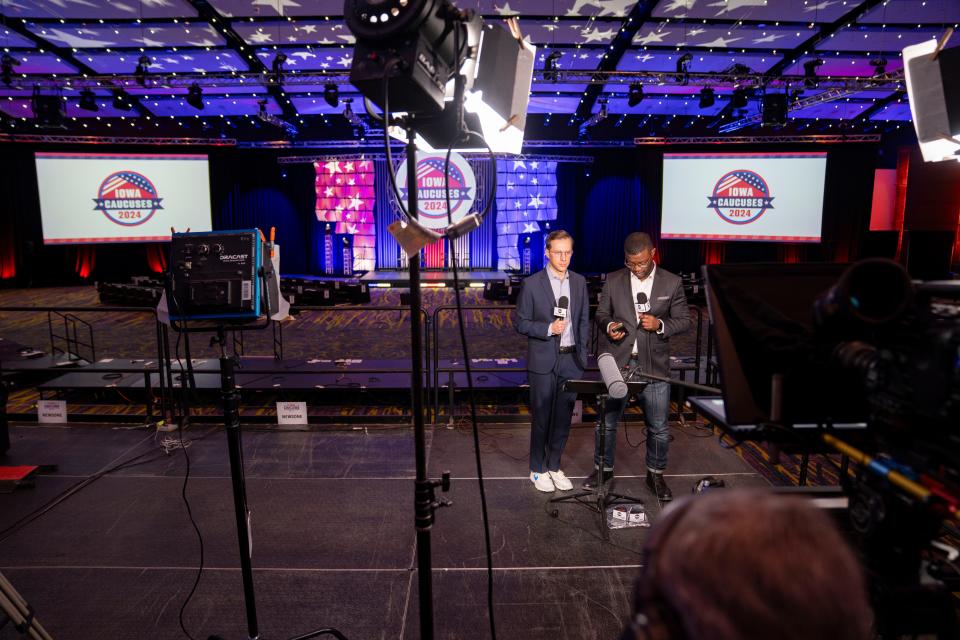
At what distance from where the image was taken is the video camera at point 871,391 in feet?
3.37

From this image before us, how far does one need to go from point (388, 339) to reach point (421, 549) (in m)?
7.83

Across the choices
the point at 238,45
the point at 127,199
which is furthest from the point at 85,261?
the point at 238,45

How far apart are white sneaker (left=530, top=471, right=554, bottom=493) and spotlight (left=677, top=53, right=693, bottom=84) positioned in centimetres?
844

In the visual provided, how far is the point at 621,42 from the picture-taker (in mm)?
9898

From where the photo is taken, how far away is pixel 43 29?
364 inches

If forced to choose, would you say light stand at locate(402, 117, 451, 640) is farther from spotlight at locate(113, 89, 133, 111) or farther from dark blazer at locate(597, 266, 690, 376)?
spotlight at locate(113, 89, 133, 111)

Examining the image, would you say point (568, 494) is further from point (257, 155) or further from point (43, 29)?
point (257, 155)

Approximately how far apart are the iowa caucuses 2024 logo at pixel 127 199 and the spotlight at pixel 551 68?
1081cm

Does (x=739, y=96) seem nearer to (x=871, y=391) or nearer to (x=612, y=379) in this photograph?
(x=612, y=379)

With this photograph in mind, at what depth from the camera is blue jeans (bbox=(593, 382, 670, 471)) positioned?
A: 12.0ft

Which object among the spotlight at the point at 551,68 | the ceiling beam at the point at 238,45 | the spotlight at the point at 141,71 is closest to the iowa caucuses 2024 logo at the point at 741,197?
the spotlight at the point at 551,68

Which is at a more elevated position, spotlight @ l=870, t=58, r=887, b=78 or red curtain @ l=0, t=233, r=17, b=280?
spotlight @ l=870, t=58, r=887, b=78

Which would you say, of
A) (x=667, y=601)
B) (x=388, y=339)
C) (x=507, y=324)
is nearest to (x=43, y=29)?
(x=388, y=339)

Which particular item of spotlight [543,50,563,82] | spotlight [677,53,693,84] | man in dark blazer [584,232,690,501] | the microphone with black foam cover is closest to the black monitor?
the microphone with black foam cover
